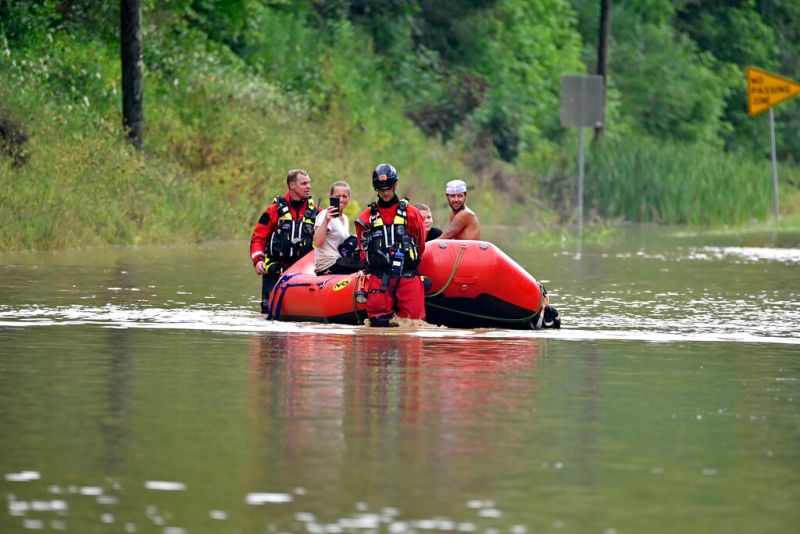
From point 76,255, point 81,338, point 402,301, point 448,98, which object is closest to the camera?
point 81,338

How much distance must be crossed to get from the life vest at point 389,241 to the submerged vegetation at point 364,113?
43.4ft

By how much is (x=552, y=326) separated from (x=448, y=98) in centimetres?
3886

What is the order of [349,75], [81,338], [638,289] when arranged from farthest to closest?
1. [349,75]
2. [638,289]
3. [81,338]

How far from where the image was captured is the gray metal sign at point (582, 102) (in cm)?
4300

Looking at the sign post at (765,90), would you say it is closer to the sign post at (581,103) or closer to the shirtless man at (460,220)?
the sign post at (581,103)

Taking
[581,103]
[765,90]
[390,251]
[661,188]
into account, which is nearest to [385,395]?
[390,251]

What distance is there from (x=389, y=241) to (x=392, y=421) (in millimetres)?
6426

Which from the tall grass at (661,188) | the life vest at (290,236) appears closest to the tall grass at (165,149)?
the tall grass at (661,188)

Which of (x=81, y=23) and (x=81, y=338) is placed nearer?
(x=81, y=338)

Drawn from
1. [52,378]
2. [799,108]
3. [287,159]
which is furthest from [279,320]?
[799,108]

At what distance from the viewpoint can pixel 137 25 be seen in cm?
3584

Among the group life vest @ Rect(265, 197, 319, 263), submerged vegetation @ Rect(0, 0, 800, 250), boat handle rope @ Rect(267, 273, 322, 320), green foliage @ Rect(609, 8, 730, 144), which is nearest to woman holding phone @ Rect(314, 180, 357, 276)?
life vest @ Rect(265, 197, 319, 263)

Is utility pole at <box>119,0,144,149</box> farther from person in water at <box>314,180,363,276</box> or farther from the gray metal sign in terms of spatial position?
person in water at <box>314,180,363,276</box>

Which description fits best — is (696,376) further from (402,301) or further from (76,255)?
(76,255)
